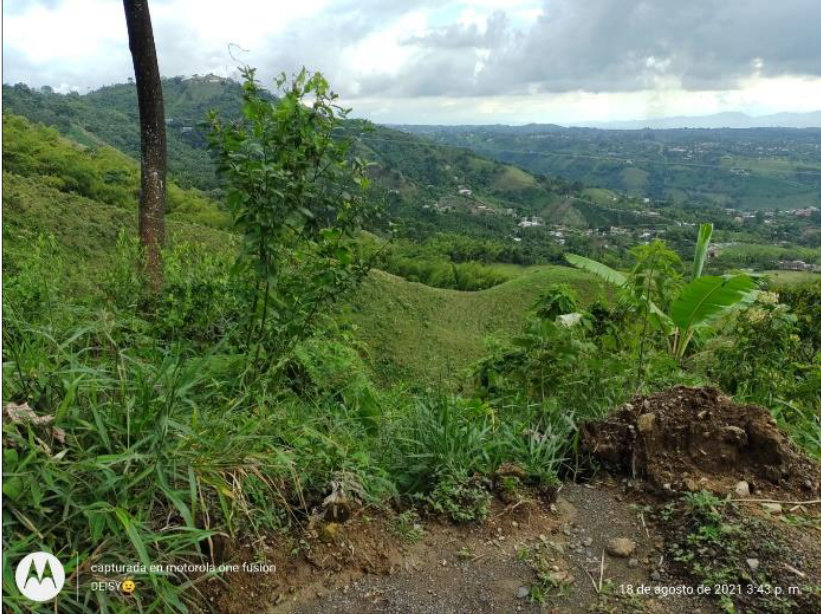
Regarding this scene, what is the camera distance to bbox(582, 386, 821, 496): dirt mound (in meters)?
2.81

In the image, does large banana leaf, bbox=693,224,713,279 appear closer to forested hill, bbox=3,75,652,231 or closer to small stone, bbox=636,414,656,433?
small stone, bbox=636,414,656,433

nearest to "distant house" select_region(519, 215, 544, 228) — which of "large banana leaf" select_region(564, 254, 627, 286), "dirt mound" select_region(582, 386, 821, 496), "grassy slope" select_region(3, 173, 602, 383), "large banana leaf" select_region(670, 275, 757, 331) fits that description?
"grassy slope" select_region(3, 173, 602, 383)

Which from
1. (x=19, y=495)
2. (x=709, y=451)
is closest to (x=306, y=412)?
(x=19, y=495)

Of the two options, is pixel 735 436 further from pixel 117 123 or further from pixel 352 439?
pixel 117 123

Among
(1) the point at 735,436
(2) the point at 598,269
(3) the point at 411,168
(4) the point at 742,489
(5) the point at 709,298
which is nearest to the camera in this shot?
(4) the point at 742,489

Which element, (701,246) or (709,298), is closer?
(709,298)

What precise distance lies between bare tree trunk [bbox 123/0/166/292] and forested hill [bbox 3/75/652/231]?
2711 cm

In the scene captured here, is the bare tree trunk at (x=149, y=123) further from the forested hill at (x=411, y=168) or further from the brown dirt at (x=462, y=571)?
the forested hill at (x=411, y=168)

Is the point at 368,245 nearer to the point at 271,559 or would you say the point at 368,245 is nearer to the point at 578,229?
the point at 271,559

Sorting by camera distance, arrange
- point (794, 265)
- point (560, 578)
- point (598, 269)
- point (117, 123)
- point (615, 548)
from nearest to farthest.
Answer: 1. point (560, 578)
2. point (615, 548)
3. point (598, 269)
4. point (794, 265)
5. point (117, 123)

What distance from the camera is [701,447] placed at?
2930 mm

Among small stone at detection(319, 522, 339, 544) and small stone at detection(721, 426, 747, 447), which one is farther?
small stone at detection(721, 426, 747, 447)

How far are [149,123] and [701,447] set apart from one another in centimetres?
596

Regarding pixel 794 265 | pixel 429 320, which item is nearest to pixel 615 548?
pixel 429 320
